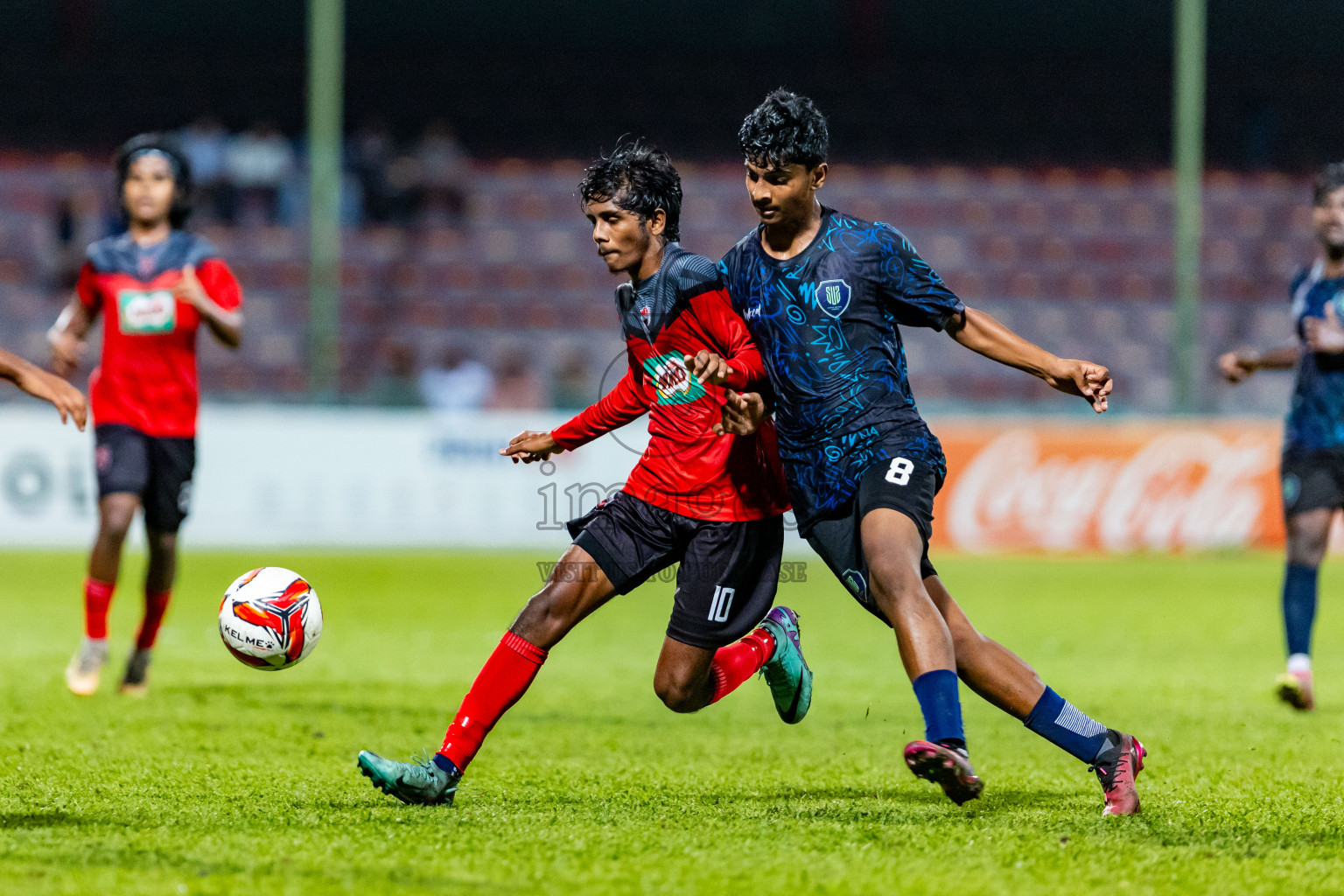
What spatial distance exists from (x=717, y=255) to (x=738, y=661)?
15.3m

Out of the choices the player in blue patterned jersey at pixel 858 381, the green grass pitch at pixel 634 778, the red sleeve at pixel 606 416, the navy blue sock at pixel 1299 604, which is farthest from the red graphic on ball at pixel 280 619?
the navy blue sock at pixel 1299 604

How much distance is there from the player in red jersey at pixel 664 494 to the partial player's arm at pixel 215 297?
2576mm

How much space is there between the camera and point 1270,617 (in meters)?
11.0

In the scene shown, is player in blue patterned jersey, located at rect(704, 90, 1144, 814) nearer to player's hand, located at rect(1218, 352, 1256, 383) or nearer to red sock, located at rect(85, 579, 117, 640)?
player's hand, located at rect(1218, 352, 1256, 383)

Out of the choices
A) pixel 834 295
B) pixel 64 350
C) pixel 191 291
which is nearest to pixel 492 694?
pixel 834 295

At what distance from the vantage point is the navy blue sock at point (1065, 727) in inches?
176

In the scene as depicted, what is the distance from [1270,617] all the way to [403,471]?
8.03 m

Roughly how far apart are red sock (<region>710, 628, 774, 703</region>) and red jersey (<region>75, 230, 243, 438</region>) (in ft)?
10.4

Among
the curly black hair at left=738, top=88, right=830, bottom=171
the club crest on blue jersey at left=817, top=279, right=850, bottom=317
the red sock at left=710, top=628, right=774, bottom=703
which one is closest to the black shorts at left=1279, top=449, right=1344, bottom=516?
the red sock at left=710, top=628, right=774, bottom=703

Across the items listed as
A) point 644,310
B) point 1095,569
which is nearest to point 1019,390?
point 1095,569

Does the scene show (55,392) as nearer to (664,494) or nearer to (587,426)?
(587,426)

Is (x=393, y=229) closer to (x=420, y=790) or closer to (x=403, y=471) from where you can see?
(x=403, y=471)

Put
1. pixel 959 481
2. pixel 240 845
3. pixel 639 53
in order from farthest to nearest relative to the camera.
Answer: pixel 639 53 < pixel 959 481 < pixel 240 845

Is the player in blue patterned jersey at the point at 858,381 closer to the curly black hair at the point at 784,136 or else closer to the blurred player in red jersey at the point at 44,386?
the curly black hair at the point at 784,136
